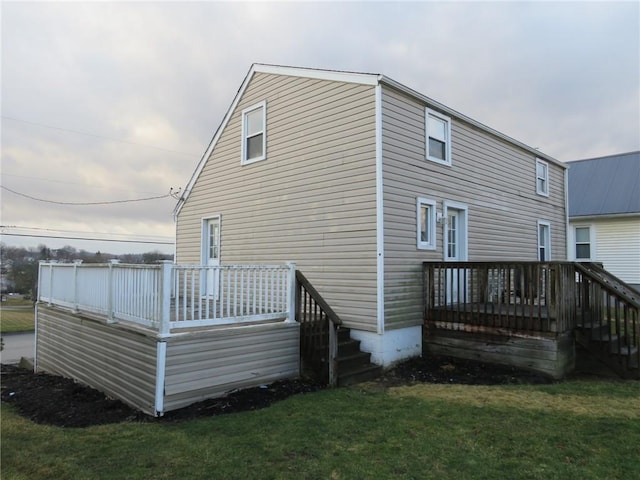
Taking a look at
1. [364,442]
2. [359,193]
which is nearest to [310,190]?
[359,193]

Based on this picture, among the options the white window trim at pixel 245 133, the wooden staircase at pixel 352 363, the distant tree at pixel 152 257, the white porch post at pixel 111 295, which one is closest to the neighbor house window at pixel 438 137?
the white window trim at pixel 245 133

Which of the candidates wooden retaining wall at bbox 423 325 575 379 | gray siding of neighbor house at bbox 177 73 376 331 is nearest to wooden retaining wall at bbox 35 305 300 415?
gray siding of neighbor house at bbox 177 73 376 331

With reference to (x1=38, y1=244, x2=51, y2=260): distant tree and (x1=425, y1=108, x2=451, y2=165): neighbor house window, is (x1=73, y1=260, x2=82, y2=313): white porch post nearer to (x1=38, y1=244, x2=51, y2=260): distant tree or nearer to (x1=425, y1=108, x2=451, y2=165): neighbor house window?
(x1=425, y1=108, x2=451, y2=165): neighbor house window

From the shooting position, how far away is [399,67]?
602 inches

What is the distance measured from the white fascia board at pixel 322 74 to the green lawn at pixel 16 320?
28405mm

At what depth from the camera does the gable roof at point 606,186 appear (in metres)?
17.5

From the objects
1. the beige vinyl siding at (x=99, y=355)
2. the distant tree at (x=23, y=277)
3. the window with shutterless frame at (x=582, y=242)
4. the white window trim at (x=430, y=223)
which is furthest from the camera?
the distant tree at (x=23, y=277)

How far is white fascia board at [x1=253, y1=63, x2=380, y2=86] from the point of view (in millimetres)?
7457

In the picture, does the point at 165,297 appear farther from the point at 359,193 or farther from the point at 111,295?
the point at 359,193

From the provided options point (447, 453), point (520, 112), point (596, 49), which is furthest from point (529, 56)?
point (447, 453)

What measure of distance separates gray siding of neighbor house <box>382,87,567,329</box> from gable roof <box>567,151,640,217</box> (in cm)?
567

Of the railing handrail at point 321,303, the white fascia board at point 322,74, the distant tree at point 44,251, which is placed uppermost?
the white fascia board at point 322,74

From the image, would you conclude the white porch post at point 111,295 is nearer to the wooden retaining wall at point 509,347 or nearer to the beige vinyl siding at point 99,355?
the beige vinyl siding at point 99,355

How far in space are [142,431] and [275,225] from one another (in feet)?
18.0
